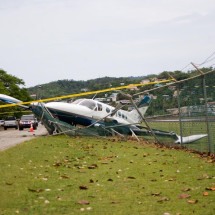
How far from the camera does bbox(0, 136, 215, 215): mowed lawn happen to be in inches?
242

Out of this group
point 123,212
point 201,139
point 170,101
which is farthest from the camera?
point 170,101

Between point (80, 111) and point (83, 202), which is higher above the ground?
point (80, 111)

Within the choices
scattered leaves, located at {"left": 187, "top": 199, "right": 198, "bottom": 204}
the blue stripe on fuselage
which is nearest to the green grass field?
scattered leaves, located at {"left": 187, "top": 199, "right": 198, "bottom": 204}

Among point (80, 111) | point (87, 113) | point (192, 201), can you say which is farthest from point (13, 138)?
point (192, 201)

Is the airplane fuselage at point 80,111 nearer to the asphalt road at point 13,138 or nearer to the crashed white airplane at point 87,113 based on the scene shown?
the crashed white airplane at point 87,113

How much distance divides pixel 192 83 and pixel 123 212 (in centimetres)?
810

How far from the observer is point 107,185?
7828mm

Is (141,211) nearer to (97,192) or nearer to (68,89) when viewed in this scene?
(97,192)

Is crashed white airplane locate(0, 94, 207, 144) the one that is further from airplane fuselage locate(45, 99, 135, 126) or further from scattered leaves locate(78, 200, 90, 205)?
scattered leaves locate(78, 200, 90, 205)

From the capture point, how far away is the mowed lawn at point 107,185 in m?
6.14

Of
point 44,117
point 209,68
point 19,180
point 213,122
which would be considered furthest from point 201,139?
point 44,117

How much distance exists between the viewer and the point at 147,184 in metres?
7.87

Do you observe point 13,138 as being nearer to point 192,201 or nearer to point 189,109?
point 189,109

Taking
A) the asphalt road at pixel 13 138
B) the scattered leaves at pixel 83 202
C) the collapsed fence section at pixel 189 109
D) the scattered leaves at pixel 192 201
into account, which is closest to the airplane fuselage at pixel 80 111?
the asphalt road at pixel 13 138
